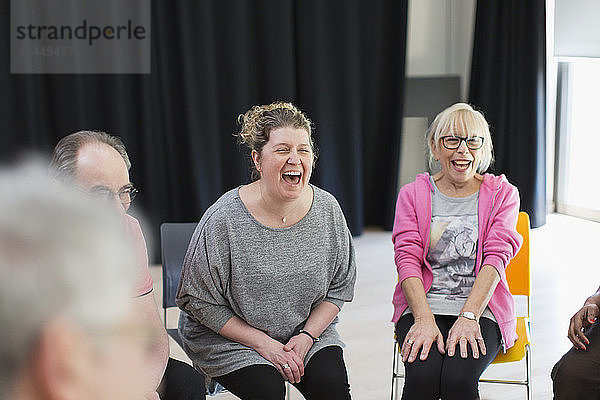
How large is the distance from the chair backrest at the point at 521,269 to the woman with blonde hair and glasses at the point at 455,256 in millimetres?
137

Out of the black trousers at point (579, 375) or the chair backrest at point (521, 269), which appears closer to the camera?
the black trousers at point (579, 375)

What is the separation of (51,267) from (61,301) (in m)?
0.03

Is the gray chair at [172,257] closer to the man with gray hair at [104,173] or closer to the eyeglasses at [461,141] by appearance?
the man with gray hair at [104,173]

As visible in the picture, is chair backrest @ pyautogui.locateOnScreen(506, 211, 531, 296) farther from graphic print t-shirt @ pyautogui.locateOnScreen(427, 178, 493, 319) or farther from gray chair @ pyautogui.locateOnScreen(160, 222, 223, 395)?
gray chair @ pyautogui.locateOnScreen(160, 222, 223, 395)

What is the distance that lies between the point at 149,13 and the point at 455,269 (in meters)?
3.21

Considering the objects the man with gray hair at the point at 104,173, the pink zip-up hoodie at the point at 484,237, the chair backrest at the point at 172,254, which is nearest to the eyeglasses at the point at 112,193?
the man with gray hair at the point at 104,173

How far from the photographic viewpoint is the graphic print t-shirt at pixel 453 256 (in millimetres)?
2590

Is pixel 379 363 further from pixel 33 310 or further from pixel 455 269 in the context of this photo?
pixel 33 310

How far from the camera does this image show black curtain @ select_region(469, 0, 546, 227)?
5816 mm

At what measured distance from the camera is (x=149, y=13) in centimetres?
496

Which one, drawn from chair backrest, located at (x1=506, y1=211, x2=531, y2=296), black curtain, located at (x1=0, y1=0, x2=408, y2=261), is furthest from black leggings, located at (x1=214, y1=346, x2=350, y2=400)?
black curtain, located at (x1=0, y1=0, x2=408, y2=261)

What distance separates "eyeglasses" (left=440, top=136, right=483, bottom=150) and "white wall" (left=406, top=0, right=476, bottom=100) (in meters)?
3.58

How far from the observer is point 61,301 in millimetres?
690

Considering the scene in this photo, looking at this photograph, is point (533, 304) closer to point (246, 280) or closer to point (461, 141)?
point (461, 141)
